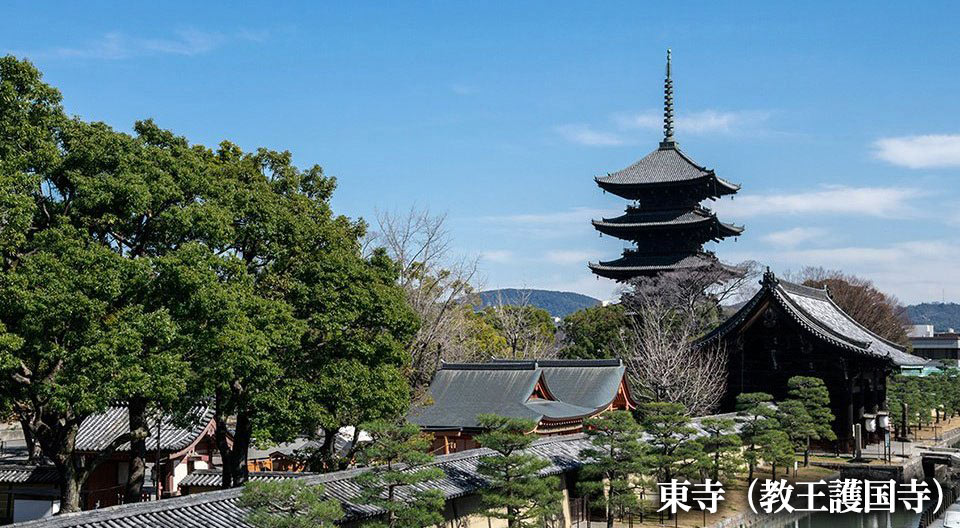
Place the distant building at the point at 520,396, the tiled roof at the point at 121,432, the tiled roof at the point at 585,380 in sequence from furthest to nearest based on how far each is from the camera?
the tiled roof at the point at 585,380 → the distant building at the point at 520,396 → the tiled roof at the point at 121,432

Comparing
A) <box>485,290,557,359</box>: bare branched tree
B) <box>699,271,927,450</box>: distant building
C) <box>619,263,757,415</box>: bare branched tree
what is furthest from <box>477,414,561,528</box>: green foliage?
<box>485,290,557,359</box>: bare branched tree

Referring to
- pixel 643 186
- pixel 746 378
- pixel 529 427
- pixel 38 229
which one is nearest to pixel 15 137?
pixel 38 229

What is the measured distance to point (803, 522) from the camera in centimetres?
3416

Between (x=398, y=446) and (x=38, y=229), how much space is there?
908 cm

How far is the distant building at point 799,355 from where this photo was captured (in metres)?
46.2

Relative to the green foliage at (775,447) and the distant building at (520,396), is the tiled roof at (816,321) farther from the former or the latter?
the green foliage at (775,447)

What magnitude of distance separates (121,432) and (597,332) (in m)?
36.0

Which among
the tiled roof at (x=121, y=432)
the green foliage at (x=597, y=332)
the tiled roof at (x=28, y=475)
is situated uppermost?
the green foliage at (x=597, y=332)

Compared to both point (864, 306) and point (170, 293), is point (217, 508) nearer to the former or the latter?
point (170, 293)

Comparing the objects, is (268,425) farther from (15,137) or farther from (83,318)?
(15,137)

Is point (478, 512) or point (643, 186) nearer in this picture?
point (478, 512)

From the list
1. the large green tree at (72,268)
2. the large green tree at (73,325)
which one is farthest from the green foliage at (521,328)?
the large green tree at (73,325)

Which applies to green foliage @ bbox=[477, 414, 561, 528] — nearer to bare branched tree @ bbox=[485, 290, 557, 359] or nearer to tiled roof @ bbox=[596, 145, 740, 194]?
bare branched tree @ bbox=[485, 290, 557, 359]

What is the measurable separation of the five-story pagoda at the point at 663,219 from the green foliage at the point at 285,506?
5368 centimetres
